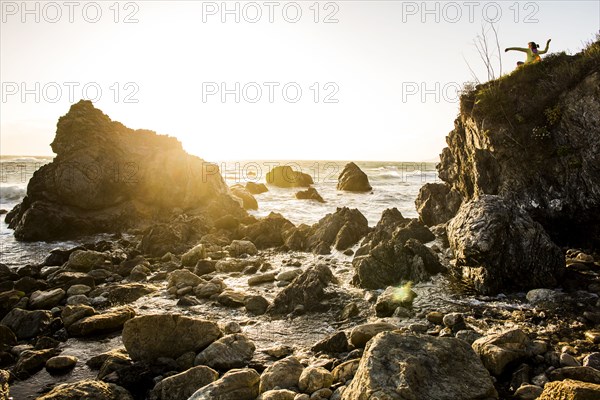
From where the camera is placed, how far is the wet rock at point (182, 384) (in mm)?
6195

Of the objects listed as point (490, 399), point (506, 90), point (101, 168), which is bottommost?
point (490, 399)

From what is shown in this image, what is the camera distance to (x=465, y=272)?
39.6 feet

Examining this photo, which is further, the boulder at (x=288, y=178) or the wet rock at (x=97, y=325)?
the boulder at (x=288, y=178)

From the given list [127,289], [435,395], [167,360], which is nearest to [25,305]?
[127,289]

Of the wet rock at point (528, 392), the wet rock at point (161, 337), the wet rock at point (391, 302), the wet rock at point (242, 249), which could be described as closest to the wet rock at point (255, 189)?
the wet rock at point (242, 249)

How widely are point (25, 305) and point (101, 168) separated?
56.1ft

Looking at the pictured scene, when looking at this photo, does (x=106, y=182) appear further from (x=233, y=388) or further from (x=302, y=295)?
(x=233, y=388)

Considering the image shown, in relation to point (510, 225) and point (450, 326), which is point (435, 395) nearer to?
point (450, 326)

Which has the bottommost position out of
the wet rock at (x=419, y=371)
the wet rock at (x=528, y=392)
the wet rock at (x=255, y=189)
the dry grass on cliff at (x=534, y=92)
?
the wet rock at (x=528, y=392)

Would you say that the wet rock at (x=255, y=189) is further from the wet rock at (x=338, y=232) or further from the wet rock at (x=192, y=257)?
the wet rock at (x=192, y=257)

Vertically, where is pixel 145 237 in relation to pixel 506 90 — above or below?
below

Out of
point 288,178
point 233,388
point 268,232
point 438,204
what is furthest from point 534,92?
point 288,178

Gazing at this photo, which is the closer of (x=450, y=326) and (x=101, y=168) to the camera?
(x=450, y=326)

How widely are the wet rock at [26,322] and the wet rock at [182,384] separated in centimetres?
533
